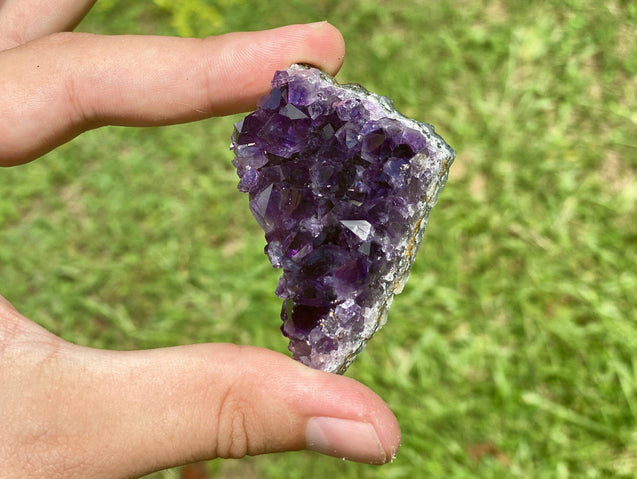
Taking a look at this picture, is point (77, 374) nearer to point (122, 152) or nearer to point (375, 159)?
point (375, 159)

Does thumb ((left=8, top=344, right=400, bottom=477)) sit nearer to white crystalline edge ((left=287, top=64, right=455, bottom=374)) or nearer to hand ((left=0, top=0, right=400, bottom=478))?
hand ((left=0, top=0, right=400, bottom=478))

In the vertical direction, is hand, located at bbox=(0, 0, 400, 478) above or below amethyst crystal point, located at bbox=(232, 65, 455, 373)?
below

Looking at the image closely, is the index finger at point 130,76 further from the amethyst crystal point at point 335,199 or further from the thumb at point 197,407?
the thumb at point 197,407

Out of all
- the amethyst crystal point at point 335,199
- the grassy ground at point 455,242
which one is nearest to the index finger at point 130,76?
the amethyst crystal point at point 335,199

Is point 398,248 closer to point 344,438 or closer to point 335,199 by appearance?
point 335,199

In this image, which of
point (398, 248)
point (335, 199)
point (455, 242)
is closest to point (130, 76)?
point (335, 199)

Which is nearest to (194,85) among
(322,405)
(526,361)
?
(322,405)

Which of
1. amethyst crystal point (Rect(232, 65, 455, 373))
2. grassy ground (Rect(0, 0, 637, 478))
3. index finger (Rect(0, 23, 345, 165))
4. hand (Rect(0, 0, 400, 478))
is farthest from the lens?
grassy ground (Rect(0, 0, 637, 478))

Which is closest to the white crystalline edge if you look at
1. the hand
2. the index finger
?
the hand
